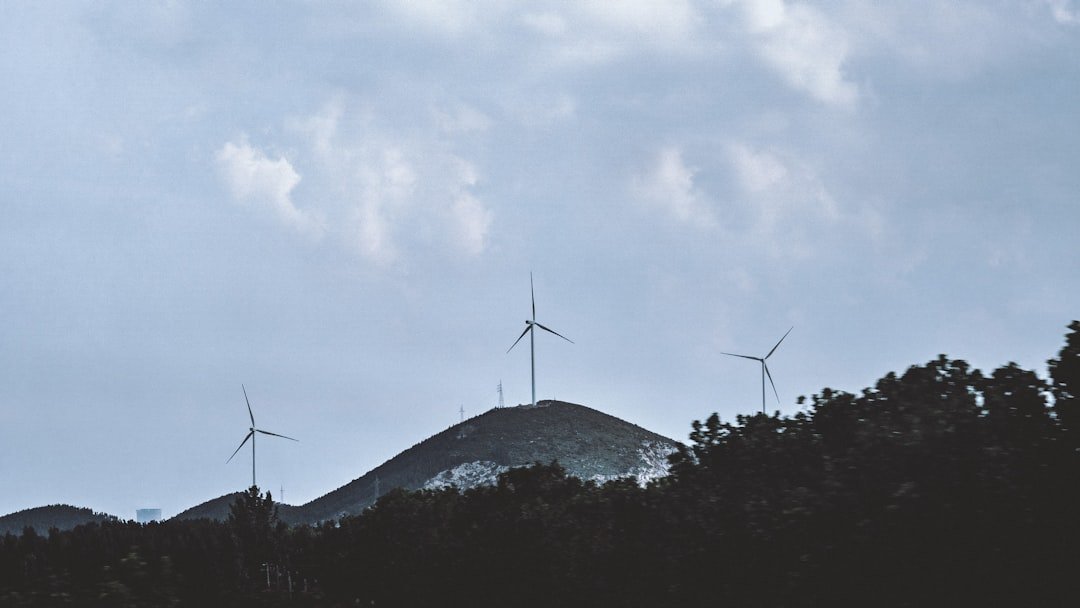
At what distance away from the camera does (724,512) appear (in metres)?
24.1

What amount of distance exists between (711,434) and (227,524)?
47.4 metres

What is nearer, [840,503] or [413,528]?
[840,503]

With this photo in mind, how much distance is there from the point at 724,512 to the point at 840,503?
167 inches

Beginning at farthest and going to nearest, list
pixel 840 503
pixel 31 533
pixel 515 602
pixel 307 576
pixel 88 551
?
1. pixel 31 533
2. pixel 88 551
3. pixel 307 576
4. pixel 515 602
5. pixel 840 503

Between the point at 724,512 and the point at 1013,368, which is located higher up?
the point at 1013,368

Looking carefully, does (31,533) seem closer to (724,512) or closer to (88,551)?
(88,551)

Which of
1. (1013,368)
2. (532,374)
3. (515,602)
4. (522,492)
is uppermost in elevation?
(532,374)

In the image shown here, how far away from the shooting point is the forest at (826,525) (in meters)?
16.9

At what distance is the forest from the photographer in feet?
55.5

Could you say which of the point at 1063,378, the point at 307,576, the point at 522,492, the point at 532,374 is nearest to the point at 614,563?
the point at 1063,378

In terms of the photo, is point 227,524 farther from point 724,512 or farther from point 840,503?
point 840,503

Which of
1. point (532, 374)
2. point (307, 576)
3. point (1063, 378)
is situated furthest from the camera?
point (532, 374)

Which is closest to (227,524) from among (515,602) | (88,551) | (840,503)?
(88,551)

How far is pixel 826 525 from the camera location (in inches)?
797
